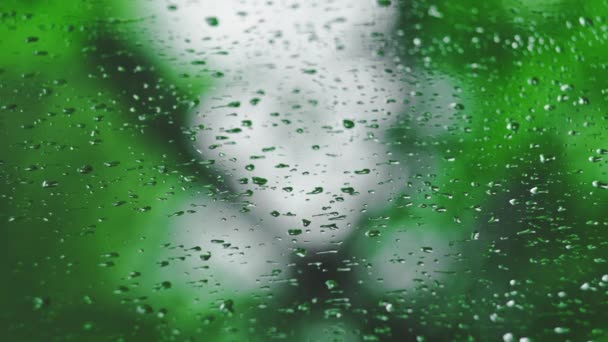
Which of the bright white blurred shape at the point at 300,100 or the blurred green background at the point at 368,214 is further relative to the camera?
the bright white blurred shape at the point at 300,100

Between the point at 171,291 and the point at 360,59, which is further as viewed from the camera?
the point at 360,59

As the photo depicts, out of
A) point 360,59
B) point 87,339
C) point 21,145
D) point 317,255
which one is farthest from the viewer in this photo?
point 360,59

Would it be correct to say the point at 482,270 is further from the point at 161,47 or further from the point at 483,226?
the point at 161,47

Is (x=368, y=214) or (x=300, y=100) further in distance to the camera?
(x=300, y=100)

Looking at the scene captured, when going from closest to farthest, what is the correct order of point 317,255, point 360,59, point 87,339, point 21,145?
point 87,339 < point 317,255 < point 21,145 < point 360,59

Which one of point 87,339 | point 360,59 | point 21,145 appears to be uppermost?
point 360,59

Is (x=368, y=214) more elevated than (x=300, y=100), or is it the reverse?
(x=300, y=100)

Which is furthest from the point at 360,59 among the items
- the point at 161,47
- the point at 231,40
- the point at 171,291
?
the point at 171,291

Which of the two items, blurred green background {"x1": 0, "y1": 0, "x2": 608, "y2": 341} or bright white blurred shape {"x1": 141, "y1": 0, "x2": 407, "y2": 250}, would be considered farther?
bright white blurred shape {"x1": 141, "y1": 0, "x2": 407, "y2": 250}
